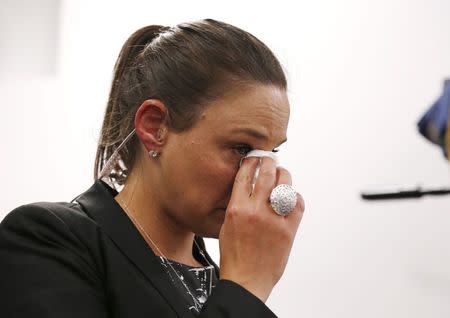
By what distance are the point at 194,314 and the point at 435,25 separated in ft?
2.96

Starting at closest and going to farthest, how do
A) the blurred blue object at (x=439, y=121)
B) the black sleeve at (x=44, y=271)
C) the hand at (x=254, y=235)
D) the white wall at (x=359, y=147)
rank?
the blurred blue object at (x=439, y=121), the black sleeve at (x=44, y=271), the hand at (x=254, y=235), the white wall at (x=359, y=147)

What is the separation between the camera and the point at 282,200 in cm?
93

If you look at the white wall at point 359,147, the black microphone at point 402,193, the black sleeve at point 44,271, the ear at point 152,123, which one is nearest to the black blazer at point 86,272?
the black sleeve at point 44,271

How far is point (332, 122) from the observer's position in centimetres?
165

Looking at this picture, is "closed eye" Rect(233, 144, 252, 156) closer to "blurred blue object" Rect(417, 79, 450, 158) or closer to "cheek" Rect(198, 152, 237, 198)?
"cheek" Rect(198, 152, 237, 198)

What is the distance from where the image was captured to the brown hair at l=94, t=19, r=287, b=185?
0.98 meters

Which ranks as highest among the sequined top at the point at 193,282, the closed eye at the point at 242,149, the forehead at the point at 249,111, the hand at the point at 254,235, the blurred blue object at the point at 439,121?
the blurred blue object at the point at 439,121

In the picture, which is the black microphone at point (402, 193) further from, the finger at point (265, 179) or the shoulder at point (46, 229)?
the shoulder at point (46, 229)

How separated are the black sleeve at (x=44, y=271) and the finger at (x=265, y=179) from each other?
24cm

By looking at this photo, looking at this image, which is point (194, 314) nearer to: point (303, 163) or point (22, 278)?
point (22, 278)

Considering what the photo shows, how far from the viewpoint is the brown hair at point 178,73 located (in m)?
0.98

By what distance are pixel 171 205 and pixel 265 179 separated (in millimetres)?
145

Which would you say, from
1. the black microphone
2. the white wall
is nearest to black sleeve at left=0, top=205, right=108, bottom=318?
the black microphone

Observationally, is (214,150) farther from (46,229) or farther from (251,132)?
(46,229)
